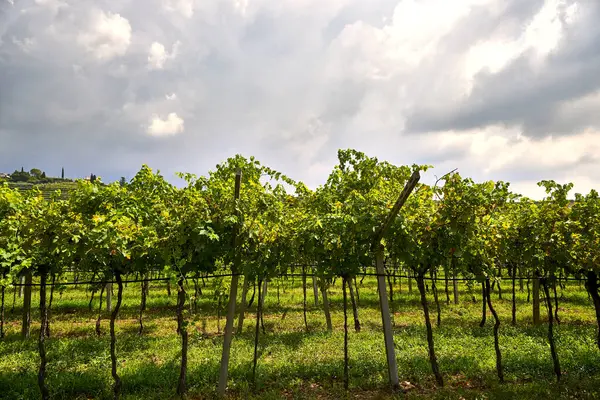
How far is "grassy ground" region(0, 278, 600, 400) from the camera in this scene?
755cm

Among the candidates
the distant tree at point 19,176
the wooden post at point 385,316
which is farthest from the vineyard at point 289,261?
the distant tree at point 19,176

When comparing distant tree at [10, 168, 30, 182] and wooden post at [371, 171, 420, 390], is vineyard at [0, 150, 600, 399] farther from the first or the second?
distant tree at [10, 168, 30, 182]

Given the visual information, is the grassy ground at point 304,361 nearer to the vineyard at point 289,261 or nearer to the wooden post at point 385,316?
the vineyard at point 289,261

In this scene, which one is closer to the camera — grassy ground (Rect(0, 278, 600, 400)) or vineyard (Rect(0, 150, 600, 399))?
vineyard (Rect(0, 150, 600, 399))

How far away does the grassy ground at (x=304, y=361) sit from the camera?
755 cm

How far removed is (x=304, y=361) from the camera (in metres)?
9.36

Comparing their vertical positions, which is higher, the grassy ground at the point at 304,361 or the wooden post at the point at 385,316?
the wooden post at the point at 385,316

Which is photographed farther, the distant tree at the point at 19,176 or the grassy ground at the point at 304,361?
the distant tree at the point at 19,176

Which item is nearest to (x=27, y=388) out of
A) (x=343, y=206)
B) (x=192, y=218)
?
(x=192, y=218)

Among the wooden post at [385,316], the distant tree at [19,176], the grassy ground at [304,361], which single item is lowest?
the grassy ground at [304,361]

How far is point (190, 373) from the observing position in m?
8.35

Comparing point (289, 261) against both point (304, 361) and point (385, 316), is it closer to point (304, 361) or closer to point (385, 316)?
point (385, 316)

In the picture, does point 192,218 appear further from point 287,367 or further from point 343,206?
point 287,367

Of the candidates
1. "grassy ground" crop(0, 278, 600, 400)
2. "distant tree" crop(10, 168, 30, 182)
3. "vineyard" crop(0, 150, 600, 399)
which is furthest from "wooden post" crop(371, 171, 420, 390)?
"distant tree" crop(10, 168, 30, 182)
